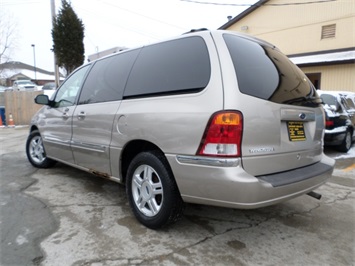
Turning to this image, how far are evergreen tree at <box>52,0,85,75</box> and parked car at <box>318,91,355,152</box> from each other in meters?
14.0

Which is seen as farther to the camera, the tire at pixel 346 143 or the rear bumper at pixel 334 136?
the tire at pixel 346 143

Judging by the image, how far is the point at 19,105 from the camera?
13.3 meters

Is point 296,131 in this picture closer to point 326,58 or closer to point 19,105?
point 19,105

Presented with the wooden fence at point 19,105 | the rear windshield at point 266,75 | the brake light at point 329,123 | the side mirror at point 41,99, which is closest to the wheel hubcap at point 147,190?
the rear windshield at point 266,75

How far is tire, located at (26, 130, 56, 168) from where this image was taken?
5.19 metres

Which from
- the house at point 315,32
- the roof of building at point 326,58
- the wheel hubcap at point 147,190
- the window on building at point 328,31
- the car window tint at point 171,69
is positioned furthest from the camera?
the window on building at point 328,31

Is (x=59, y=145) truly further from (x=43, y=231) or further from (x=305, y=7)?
(x=305, y=7)

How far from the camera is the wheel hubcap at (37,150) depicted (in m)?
5.21

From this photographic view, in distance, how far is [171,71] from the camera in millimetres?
2795

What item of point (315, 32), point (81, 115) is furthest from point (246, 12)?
point (81, 115)

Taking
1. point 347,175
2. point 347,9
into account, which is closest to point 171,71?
point 347,175

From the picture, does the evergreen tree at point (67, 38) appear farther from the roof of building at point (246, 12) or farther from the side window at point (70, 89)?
the side window at point (70, 89)

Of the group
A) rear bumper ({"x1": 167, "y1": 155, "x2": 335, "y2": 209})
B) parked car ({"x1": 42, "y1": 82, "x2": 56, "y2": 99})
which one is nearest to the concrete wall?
parked car ({"x1": 42, "y1": 82, "x2": 56, "y2": 99})

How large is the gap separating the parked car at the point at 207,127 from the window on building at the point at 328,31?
15.0 metres
